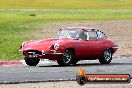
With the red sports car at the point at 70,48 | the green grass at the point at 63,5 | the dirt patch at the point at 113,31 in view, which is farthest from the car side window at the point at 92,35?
the green grass at the point at 63,5

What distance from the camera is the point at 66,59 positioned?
2236 centimetres

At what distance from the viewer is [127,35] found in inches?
1766

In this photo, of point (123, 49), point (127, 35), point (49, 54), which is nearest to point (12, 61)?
point (49, 54)

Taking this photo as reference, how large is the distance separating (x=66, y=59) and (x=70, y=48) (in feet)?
1.78

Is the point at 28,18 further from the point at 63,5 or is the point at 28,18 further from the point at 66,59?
the point at 63,5

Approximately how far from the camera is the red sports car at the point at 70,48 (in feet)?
72.4

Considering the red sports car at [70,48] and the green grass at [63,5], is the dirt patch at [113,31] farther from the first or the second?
the green grass at [63,5]

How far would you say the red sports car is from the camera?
72.4 feet

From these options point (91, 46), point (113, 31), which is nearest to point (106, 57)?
point (91, 46)

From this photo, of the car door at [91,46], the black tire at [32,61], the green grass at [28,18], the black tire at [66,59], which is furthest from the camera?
the green grass at [28,18]

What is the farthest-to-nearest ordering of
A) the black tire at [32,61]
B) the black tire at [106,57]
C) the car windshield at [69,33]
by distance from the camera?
the black tire at [106,57] < the car windshield at [69,33] < the black tire at [32,61]

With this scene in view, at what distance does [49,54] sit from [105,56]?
2942 mm

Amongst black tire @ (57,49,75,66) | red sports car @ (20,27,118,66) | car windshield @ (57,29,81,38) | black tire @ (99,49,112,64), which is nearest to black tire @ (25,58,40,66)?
red sports car @ (20,27,118,66)

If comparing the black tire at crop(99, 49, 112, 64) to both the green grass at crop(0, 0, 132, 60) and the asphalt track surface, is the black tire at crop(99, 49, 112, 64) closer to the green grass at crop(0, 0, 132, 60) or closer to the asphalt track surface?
the asphalt track surface
